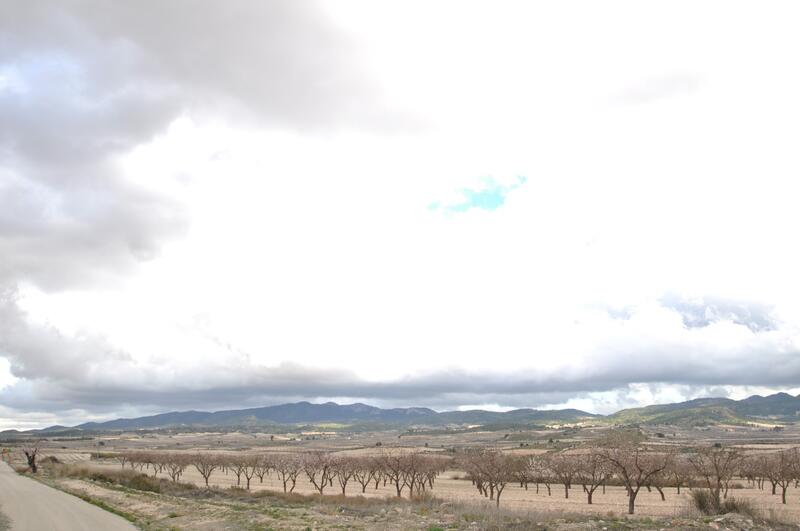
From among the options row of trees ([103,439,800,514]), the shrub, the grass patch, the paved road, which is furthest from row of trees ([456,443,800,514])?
the paved road

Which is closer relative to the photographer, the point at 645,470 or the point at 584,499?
the point at 645,470

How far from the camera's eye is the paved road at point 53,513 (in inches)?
1385

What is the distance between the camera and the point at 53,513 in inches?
1651

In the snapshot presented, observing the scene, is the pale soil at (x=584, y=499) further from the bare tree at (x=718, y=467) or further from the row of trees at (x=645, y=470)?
the bare tree at (x=718, y=467)

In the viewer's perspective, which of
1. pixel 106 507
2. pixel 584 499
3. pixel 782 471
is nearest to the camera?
pixel 106 507

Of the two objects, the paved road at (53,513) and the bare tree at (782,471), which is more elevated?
the paved road at (53,513)

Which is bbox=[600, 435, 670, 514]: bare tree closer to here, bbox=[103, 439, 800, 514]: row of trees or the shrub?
bbox=[103, 439, 800, 514]: row of trees

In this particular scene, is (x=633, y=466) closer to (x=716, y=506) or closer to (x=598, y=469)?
(x=598, y=469)

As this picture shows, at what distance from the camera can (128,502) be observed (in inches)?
1960

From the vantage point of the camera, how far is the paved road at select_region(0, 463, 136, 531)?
35188mm

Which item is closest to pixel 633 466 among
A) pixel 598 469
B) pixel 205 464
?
pixel 598 469

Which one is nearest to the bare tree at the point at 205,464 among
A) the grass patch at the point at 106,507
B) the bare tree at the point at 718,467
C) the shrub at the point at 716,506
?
the grass patch at the point at 106,507

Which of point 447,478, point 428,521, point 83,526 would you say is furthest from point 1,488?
point 447,478

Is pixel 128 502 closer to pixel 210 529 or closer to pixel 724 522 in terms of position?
pixel 210 529
